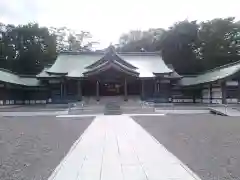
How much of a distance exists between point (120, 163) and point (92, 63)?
2787 centimetres

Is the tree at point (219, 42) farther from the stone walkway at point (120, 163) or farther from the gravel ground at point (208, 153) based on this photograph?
the stone walkway at point (120, 163)

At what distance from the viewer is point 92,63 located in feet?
110

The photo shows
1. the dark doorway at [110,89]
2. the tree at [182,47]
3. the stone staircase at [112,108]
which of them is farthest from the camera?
the tree at [182,47]

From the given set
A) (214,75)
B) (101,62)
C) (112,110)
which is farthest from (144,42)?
(112,110)

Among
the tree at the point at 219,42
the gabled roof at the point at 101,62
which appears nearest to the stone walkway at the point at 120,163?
the gabled roof at the point at 101,62

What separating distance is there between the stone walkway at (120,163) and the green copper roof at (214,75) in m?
21.5

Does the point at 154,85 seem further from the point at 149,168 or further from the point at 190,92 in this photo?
the point at 149,168

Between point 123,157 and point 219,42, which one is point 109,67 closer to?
point 123,157

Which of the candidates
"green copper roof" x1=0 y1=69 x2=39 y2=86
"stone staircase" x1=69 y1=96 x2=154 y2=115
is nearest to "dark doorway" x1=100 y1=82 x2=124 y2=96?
"stone staircase" x1=69 y1=96 x2=154 y2=115

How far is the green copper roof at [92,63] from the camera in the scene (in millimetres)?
31891

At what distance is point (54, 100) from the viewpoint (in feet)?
99.5

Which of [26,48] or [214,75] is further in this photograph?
[26,48]

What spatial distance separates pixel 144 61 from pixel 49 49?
21.8 metres

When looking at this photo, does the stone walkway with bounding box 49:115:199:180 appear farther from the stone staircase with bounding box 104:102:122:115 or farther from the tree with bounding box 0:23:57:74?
the tree with bounding box 0:23:57:74
